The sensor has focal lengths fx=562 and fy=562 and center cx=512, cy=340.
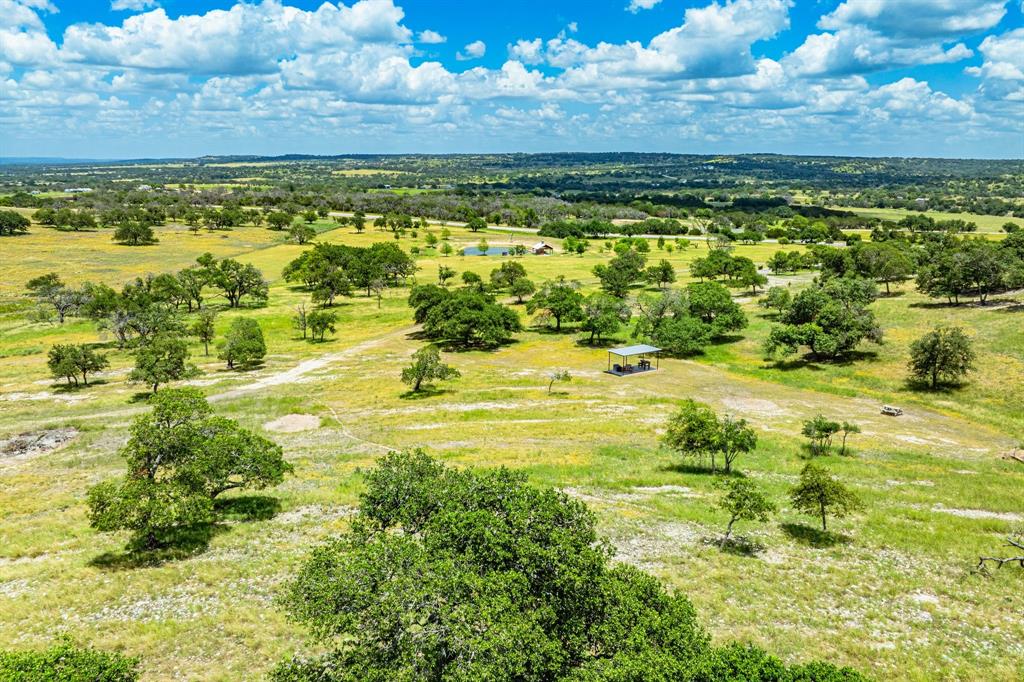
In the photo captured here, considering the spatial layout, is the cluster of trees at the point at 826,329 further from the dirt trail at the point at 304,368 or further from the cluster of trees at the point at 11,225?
the cluster of trees at the point at 11,225

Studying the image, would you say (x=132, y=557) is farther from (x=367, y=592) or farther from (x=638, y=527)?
(x=638, y=527)

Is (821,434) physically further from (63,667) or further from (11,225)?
(11,225)

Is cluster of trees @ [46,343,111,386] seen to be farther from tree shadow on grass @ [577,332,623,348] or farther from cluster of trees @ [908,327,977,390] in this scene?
cluster of trees @ [908,327,977,390]

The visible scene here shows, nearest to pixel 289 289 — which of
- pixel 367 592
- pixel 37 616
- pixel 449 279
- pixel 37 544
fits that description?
pixel 449 279

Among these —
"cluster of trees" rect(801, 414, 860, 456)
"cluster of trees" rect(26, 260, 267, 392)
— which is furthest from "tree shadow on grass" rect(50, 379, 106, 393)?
"cluster of trees" rect(801, 414, 860, 456)

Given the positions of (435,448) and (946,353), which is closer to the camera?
(435,448)

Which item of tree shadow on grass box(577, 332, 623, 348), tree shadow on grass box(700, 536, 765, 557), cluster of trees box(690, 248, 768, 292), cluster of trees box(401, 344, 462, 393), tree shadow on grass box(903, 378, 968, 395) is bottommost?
tree shadow on grass box(577, 332, 623, 348)

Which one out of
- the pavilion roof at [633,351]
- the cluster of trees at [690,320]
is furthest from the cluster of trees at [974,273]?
the pavilion roof at [633,351]
